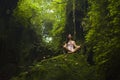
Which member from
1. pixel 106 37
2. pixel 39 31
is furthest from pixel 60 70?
pixel 39 31

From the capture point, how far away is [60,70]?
8.11 metres

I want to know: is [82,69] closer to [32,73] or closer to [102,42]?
[32,73]

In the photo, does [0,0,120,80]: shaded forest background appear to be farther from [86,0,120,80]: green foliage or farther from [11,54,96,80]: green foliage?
[11,54,96,80]: green foliage

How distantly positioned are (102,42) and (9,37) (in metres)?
11.1

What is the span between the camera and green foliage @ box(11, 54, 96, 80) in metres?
7.94

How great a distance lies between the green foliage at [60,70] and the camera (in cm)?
794

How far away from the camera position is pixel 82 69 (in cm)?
852

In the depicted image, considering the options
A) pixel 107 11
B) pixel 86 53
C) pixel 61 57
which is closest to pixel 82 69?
pixel 61 57

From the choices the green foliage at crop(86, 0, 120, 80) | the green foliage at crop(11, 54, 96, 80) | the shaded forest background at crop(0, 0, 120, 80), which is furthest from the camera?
the shaded forest background at crop(0, 0, 120, 80)

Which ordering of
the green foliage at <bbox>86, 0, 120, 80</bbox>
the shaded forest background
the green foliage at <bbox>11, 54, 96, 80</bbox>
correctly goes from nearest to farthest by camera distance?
the green foliage at <bbox>11, 54, 96, 80</bbox> < the green foliage at <bbox>86, 0, 120, 80</bbox> < the shaded forest background

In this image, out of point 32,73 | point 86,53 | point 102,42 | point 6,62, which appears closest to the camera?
point 32,73

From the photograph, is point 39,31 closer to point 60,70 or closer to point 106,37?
point 106,37

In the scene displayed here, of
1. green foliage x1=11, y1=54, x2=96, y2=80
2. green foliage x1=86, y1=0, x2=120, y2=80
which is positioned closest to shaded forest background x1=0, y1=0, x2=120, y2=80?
green foliage x1=86, y1=0, x2=120, y2=80

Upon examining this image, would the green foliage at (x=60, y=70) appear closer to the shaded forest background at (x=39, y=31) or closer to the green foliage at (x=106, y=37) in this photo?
the green foliage at (x=106, y=37)
